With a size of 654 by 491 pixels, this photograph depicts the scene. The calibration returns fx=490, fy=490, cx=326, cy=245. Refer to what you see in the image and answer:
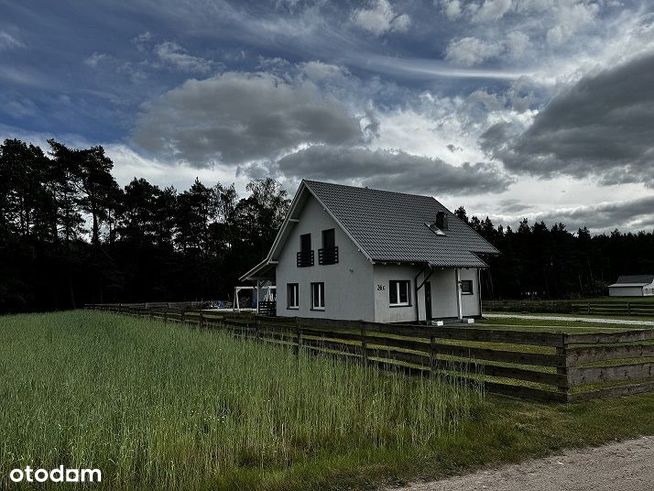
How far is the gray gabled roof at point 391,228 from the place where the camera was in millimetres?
22750

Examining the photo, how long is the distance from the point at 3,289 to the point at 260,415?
41.5 m

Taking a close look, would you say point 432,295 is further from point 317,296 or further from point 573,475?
point 573,475

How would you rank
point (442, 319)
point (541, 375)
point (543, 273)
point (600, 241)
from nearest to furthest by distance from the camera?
point (541, 375) < point (442, 319) < point (543, 273) < point (600, 241)

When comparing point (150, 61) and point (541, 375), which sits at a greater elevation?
point (150, 61)

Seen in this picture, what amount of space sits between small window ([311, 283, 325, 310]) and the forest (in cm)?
2840

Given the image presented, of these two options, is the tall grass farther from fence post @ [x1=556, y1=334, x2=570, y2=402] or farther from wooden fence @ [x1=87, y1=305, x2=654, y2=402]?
fence post @ [x1=556, y1=334, x2=570, y2=402]

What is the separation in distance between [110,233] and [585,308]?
4611 cm

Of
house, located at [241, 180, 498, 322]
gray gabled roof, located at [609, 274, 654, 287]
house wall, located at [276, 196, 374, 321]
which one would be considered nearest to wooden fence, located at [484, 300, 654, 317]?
house, located at [241, 180, 498, 322]

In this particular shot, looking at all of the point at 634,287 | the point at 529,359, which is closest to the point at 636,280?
the point at 634,287

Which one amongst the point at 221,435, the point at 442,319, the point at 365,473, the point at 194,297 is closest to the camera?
the point at 365,473

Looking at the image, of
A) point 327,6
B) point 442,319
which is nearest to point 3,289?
point 442,319

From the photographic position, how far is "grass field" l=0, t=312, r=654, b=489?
15.2 feet

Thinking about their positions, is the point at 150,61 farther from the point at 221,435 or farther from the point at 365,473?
the point at 365,473

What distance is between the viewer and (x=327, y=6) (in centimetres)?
1448
